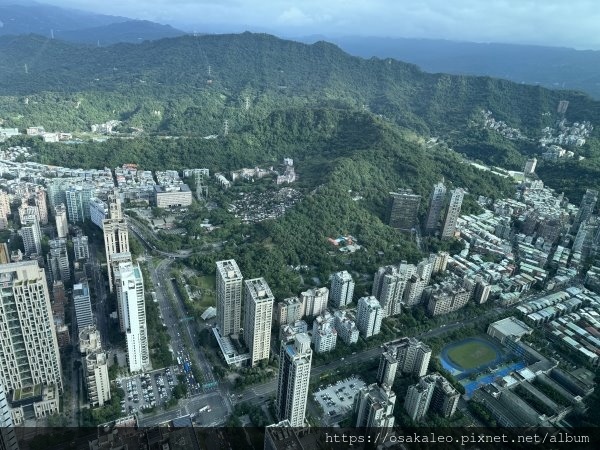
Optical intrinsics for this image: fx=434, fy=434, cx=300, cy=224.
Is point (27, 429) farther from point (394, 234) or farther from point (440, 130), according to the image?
point (440, 130)

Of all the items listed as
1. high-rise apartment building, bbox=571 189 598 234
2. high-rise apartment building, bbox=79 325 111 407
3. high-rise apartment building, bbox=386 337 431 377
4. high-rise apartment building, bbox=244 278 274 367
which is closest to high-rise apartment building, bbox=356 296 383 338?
high-rise apartment building, bbox=386 337 431 377

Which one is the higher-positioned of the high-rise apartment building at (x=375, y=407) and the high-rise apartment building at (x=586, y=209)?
the high-rise apartment building at (x=586, y=209)

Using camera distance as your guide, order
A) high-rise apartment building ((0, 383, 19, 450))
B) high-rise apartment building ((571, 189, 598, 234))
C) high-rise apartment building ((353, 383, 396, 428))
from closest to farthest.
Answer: high-rise apartment building ((0, 383, 19, 450)), high-rise apartment building ((353, 383, 396, 428)), high-rise apartment building ((571, 189, 598, 234))

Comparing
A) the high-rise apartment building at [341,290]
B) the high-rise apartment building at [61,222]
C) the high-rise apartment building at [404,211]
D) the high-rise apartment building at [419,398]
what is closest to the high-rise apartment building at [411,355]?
the high-rise apartment building at [419,398]

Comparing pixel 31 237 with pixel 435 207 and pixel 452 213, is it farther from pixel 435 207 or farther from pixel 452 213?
pixel 452 213

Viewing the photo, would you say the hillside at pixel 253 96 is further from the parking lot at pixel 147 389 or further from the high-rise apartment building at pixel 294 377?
the parking lot at pixel 147 389

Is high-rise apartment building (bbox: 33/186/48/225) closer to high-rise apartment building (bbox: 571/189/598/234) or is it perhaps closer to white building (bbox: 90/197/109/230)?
white building (bbox: 90/197/109/230)
